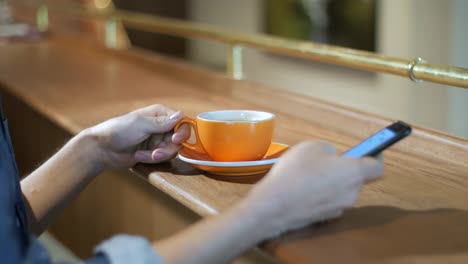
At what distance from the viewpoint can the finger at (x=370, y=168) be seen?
0.78m

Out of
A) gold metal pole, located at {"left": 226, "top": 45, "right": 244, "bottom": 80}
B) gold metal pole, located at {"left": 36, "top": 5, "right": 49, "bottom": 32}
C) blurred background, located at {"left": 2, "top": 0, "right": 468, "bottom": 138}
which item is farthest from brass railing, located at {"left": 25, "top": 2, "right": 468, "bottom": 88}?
blurred background, located at {"left": 2, "top": 0, "right": 468, "bottom": 138}

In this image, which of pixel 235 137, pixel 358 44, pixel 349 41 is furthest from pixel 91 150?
pixel 349 41

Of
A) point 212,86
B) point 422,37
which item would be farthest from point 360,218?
point 422,37

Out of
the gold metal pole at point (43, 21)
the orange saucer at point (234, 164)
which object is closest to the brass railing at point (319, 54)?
the orange saucer at point (234, 164)

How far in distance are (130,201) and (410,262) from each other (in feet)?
4.25

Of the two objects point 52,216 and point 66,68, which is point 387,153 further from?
point 66,68

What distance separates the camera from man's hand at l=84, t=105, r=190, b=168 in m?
1.07

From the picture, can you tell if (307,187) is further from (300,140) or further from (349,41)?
(349,41)

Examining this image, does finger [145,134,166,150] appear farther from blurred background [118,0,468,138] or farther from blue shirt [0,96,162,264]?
blurred background [118,0,468,138]

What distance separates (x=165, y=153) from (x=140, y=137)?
0.05 metres

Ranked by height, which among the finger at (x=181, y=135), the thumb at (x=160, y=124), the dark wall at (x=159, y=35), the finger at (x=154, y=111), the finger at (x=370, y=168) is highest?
the finger at (x=370, y=168)

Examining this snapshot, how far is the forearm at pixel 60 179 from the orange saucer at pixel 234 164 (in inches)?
6.1

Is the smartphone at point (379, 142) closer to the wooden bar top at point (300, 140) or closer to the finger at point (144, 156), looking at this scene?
the wooden bar top at point (300, 140)

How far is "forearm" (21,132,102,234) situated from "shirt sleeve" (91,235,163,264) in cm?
36
